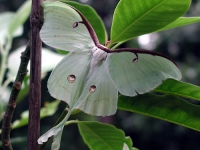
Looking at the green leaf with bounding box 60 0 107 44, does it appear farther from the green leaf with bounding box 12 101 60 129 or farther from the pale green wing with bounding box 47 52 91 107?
the green leaf with bounding box 12 101 60 129

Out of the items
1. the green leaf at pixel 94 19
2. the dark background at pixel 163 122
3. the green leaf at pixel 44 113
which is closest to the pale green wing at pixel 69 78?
the green leaf at pixel 94 19

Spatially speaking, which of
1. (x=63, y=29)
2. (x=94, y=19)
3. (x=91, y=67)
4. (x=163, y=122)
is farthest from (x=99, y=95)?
(x=163, y=122)

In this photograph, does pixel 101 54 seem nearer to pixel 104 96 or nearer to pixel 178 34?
pixel 104 96

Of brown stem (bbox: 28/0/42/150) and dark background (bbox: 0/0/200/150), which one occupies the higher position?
brown stem (bbox: 28/0/42/150)

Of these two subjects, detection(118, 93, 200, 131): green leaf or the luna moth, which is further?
detection(118, 93, 200, 131): green leaf

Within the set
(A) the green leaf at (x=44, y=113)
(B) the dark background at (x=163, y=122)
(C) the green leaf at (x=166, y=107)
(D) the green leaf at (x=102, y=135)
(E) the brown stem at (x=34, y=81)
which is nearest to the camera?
(E) the brown stem at (x=34, y=81)

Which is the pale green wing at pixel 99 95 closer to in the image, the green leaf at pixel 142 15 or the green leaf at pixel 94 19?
the green leaf at pixel 142 15

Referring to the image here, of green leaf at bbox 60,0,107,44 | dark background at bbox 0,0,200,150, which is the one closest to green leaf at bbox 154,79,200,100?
green leaf at bbox 60,0,107,44

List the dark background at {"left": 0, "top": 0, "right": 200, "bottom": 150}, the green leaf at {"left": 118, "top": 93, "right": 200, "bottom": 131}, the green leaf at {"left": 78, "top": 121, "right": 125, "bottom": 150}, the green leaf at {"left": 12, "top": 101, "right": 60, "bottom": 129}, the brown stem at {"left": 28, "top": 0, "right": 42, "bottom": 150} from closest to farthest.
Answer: the brown stem at {"left": 28, "top": 0, "right": 42, "bottom": 150} < the green leaf at {"left": 118, "top": 93, "right": 200, "bottom": 131} < the green leaf at {"left": 78, "top": 121, "right": 125, "bottom": 150} < the green leaf at {"left": 12, "top": 101, "right": 60, "bottom": 129} < the dark background at {"left": 0, "top": 0, "right": 200, "bottom": 150}

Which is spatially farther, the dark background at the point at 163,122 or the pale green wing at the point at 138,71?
the dark background at the point at 163,122
